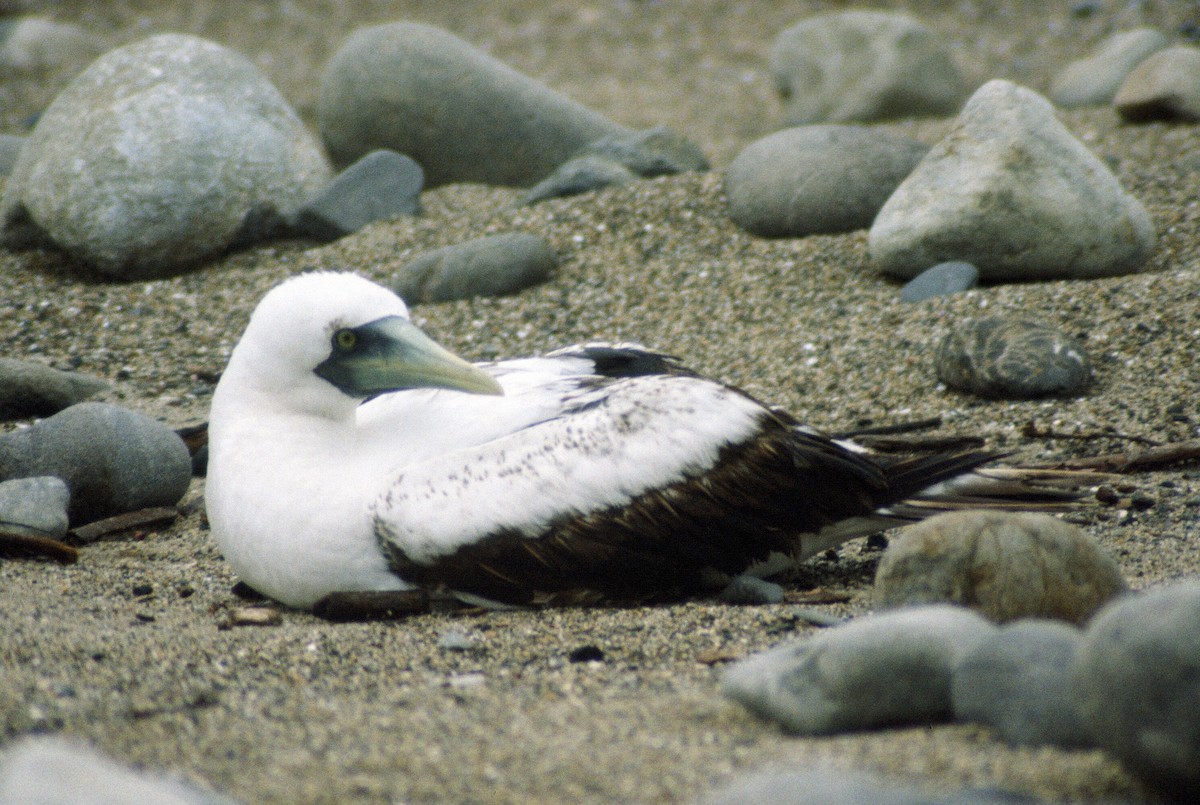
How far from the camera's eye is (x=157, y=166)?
279 inches

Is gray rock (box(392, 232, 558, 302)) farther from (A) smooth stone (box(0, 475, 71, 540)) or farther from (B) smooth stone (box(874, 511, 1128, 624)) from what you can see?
(B) smooth stone (box(874, 511, 1128, 624))

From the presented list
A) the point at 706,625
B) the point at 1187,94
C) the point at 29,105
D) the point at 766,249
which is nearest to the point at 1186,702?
the point at 706,625

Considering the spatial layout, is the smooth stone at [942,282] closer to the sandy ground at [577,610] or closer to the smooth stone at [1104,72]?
the sandy ground at [577,610]

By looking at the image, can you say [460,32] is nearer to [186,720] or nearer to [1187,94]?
[1187,94]

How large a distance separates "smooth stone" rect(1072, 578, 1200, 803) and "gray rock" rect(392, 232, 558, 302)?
4.84 meters

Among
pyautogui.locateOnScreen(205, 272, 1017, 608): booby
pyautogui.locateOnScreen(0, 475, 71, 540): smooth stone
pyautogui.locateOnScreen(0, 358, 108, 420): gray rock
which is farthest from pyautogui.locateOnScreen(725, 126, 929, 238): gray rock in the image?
pyautogui.locateOnScreen(0, 475, 71, 540): smooth stone

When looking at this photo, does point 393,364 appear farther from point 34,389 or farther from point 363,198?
point 363,198

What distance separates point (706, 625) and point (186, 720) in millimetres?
1416

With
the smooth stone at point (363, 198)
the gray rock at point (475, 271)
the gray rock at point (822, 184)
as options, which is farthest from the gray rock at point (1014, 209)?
the smooth stone at point (363, 198)

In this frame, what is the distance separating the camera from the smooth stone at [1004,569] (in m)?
3.02

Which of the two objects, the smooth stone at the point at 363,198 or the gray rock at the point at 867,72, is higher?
the gray rock at the point at 867,72

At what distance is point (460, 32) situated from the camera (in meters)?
14.7

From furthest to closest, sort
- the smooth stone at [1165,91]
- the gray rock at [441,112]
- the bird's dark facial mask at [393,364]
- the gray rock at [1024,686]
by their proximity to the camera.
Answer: the smooth stone at [1165,91] → the gray rock at [441,112] → the bird's dark facial mask at [393,364] → the gray rock at [1024,686]

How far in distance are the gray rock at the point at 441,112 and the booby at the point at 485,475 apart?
488cm
